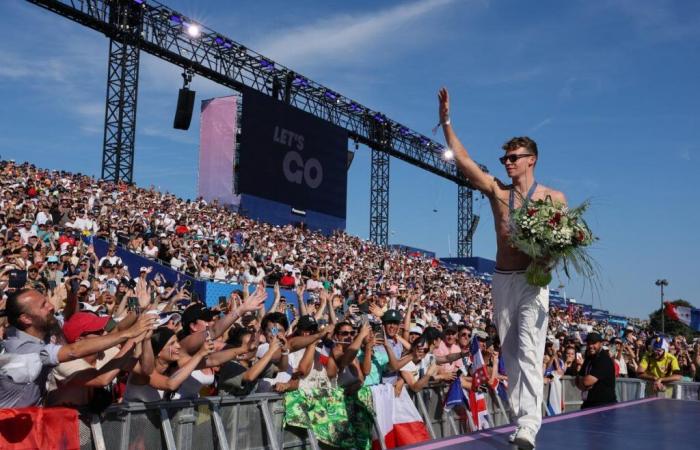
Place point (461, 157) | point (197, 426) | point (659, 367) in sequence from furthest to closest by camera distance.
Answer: point (659, 367) < point (197, 426) < point (461, 157)

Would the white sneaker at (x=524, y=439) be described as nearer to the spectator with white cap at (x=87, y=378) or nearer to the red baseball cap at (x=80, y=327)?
the spectator with white cap at (x=87, y=378)

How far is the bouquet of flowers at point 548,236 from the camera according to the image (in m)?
4.22

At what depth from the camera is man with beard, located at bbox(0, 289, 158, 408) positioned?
3.70m

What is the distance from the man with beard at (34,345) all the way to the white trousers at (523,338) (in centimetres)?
222

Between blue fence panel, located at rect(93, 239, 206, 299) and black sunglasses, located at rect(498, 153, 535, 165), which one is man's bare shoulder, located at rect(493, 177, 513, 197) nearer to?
black sunglasses, located at rect(498, 153, 535, 165)

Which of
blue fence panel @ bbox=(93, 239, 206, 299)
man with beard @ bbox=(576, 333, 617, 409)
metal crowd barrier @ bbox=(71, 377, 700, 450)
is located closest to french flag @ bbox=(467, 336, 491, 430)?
man with beard @ bbox=(576, 333, 617, 409)

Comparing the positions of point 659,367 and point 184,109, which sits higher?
point 184,109

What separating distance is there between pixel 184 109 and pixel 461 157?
85.7 ft

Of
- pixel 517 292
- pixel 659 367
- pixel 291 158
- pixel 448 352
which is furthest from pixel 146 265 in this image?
pixel 291 158

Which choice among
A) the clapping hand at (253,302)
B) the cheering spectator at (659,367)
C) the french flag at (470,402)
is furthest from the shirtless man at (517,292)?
the cheering spectator at (659,367)

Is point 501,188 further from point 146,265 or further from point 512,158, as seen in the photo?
point 146,265

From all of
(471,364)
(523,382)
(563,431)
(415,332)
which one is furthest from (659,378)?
(523,382)

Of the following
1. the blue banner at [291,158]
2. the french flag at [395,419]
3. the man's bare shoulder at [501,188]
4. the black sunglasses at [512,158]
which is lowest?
the french flag at [395,419]

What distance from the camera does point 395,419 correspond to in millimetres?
7020
